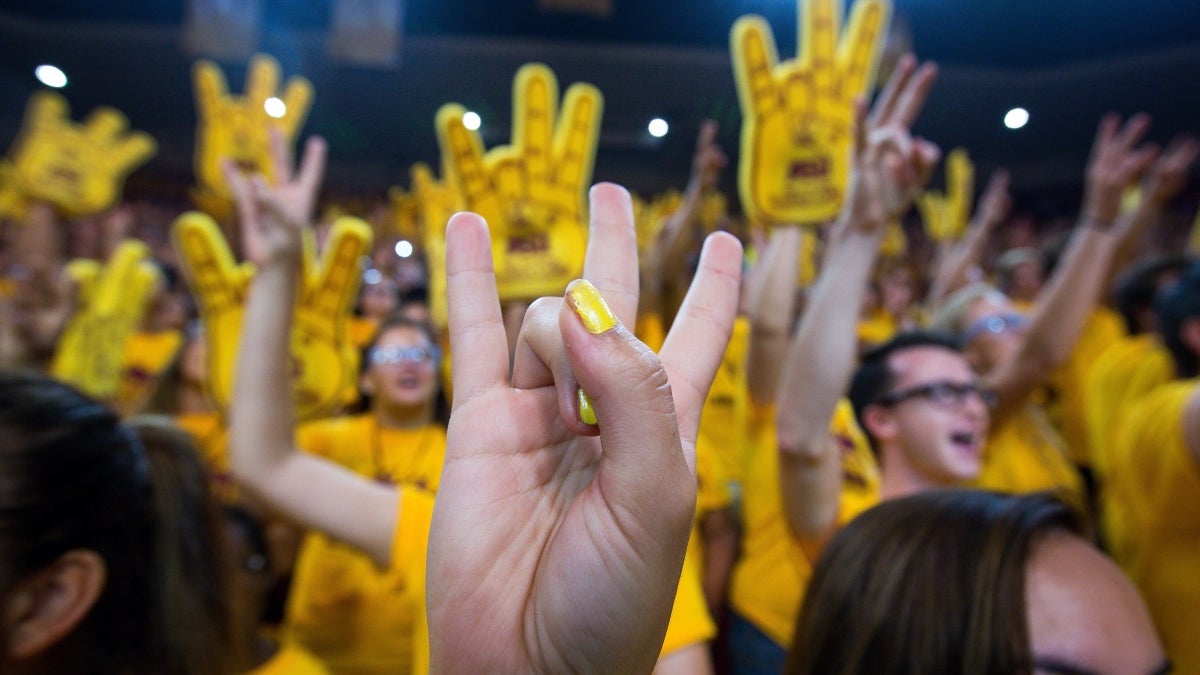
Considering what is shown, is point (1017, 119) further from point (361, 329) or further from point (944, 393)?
point (361, 329)

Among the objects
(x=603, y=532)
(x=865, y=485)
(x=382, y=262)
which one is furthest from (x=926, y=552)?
(x=382, y=262)

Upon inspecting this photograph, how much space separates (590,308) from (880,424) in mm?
1180

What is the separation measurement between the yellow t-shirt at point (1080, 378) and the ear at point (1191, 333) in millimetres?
857

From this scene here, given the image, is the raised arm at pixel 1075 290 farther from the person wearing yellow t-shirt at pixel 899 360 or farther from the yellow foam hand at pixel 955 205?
the yellow foam hand at pixel 955 205

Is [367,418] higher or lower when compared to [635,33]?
lower

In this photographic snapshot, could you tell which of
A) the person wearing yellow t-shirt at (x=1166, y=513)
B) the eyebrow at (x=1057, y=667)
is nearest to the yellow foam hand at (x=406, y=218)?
the person wearing yellow t-shirt at (x=1166, y=513)

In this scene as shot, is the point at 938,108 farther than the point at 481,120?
Yes

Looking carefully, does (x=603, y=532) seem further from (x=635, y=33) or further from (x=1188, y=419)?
(x=635, y=33)

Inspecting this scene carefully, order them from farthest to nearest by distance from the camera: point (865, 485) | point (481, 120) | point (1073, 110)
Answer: point (1073, 110)
point (865, 485)
point (481, 120)

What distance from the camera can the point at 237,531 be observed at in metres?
1.38

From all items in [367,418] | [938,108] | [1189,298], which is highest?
[938,108]

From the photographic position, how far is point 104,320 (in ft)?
Result: 8.23

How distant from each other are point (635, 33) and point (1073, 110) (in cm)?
243

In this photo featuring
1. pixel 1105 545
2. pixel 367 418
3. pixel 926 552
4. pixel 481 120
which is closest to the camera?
pixel 926 552
